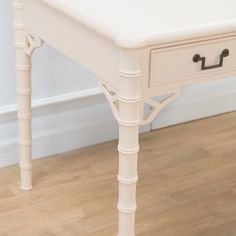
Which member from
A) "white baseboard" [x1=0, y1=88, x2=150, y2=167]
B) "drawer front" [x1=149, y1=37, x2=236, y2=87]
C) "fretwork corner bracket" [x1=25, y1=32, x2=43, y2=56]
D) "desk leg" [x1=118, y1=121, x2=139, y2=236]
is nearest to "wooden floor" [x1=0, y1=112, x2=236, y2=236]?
"white baseboard" [x1=0, y1=88, x2=150, y2=167]

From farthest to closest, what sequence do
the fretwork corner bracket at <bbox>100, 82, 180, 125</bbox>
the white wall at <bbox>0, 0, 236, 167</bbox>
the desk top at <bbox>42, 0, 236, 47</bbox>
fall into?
the white wall at <bbox>0, 0, 236, 167</bbox>, the fretwork corner bracket at <bbox>100, 82, 180, 125</bbox>, the desk top at <bbox>42, 0, 236, 47</bbox>

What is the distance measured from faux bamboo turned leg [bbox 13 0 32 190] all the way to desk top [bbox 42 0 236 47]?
29 cm

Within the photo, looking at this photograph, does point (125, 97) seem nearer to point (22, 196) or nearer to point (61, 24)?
point (61, 24)

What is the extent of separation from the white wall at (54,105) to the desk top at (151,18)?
1.90ft

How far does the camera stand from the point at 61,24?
5.69ft

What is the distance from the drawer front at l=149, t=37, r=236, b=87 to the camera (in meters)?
1.47

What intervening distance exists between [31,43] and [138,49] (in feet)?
2.15

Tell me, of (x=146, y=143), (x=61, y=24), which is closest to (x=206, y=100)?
(x=146, y=143)

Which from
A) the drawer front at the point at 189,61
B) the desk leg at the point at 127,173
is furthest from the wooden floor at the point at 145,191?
the drawer front at the point at 189,61

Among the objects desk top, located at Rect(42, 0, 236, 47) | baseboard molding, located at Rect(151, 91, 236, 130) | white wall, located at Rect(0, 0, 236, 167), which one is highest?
desk top, located at Rect(42, 0, 236, 47)

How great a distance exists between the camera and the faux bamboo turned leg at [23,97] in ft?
6.52

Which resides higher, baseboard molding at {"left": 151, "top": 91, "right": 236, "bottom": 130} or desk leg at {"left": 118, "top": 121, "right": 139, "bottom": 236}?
desk leg at {"left": 118, "top": 121, "right": 139, "bottom": 236}

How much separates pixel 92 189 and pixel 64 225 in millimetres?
244

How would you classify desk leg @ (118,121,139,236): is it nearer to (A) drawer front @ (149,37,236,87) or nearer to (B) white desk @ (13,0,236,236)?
(B) white desk @ (13,0,236,236)
